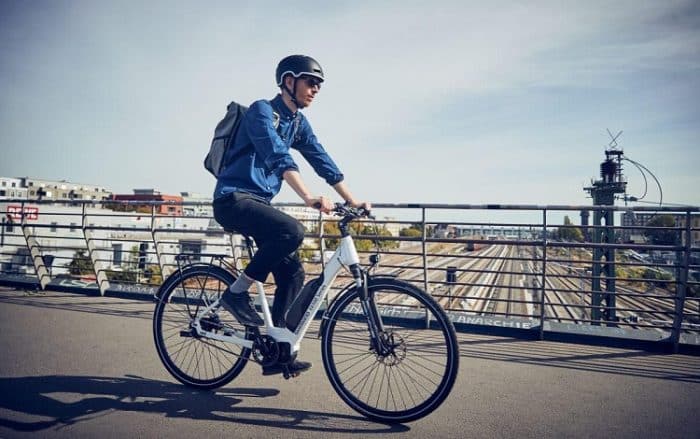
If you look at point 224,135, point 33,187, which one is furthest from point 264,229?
point 33,187

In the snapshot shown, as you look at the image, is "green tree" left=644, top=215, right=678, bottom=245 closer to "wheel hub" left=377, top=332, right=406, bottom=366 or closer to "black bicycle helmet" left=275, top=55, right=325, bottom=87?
"wheel hub" left=377, top=332, right=406, bottom=366

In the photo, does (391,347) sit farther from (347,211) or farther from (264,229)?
(264,229)

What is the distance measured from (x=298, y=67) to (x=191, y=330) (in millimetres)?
2010

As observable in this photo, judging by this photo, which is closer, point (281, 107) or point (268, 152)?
point (268, 152)

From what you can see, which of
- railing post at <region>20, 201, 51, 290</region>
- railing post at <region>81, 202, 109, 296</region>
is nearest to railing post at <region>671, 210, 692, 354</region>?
railing post at <region>81, 202, 109, 296</region>

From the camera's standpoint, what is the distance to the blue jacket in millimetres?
2469

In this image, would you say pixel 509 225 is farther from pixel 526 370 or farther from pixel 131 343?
pixel 131 343

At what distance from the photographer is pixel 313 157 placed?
2977mm

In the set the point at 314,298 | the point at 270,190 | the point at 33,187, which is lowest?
the point at 314,298

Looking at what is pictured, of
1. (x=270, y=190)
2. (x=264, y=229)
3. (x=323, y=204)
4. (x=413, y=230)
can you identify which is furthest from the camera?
(x=413, y=230)

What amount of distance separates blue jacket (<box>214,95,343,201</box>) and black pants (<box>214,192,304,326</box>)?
11 cm

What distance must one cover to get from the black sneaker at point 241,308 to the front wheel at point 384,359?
0.52m

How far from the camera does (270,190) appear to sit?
2.80m

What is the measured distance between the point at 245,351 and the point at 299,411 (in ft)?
1.87
